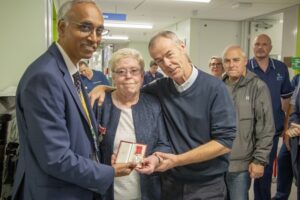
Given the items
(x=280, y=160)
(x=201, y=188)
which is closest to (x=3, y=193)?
(x=201, y=188)

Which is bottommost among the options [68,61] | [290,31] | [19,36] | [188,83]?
[188,83]

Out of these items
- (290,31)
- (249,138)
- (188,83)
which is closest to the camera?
(188,83)

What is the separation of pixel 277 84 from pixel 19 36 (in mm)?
2444

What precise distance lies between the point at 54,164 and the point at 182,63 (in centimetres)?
83

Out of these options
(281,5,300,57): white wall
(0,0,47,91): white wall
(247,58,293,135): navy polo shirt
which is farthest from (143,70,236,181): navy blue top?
(281,5,300,57): white wall

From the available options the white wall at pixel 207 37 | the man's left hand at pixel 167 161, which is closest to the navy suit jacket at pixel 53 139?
the man's left hand at pixel 167 161

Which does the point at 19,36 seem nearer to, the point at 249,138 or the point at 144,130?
the point at 144,130

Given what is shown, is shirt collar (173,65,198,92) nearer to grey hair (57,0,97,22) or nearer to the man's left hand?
the man's left hand

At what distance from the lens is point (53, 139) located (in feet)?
3.62

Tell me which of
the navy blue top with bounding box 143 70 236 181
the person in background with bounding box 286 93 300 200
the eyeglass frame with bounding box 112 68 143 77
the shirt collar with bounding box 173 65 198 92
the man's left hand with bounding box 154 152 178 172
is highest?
the eyeglass frame with bounding box 112 68 143 77

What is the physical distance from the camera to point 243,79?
2.43m

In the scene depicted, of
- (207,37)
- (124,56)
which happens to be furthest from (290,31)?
(124,56)

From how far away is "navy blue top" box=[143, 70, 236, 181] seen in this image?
1571 mm

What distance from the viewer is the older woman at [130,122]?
64.3 inches
